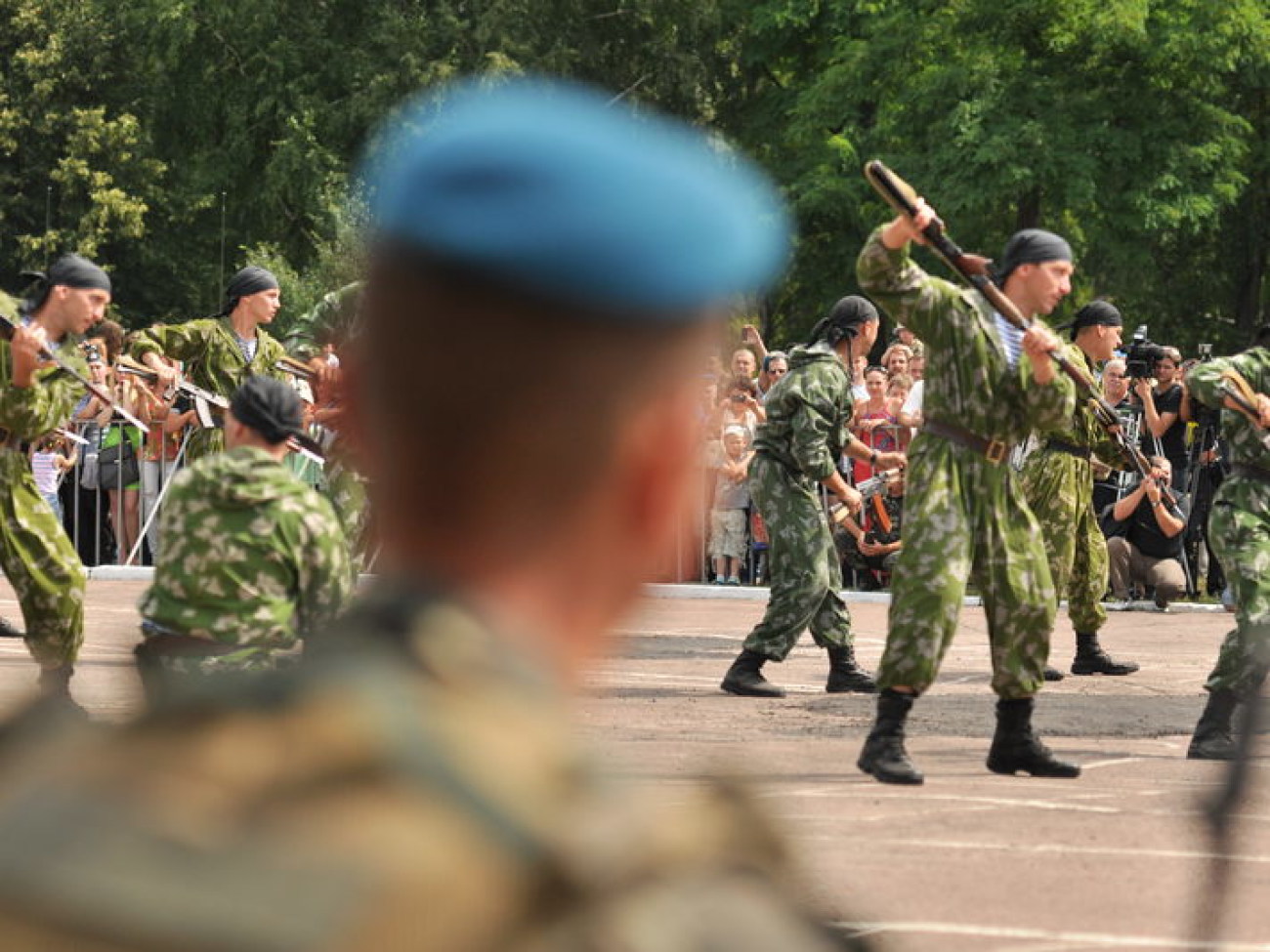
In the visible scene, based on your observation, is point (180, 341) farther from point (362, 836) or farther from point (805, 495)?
point (362, 836)

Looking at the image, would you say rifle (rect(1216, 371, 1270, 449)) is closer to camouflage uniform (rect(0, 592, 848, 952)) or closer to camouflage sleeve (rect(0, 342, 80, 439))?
camouflage sleeve (rect(0, 342, 80, 439))

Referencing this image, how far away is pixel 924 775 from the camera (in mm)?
8938

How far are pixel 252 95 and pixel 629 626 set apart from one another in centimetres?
4417

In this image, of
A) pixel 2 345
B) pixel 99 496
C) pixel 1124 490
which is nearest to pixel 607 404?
pixel 2 345

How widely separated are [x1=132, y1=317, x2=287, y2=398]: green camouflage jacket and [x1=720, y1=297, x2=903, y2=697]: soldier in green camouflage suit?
93.9 inches

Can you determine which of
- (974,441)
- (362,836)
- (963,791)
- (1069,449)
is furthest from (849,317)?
(362,836)

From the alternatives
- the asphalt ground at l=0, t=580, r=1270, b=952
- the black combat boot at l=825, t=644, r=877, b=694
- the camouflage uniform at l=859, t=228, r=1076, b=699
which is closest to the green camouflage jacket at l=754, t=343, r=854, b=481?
the black combat boot at l=825, t=644, r=877, b=694

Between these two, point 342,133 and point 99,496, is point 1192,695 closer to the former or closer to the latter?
point 99,496

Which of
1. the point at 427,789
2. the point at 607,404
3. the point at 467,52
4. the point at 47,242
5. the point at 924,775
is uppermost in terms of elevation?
the point at 467,52

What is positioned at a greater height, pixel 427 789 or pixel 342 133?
pixel 342 133

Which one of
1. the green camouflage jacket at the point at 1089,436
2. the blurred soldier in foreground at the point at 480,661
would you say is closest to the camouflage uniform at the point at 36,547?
the green camouflage jacket at the point at 1089,436

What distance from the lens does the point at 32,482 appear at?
9523 millimetres

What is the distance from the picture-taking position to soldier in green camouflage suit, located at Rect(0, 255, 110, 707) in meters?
9.31

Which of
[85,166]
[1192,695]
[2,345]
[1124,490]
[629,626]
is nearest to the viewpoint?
[629,626]
